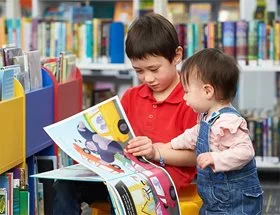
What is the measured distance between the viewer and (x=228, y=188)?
2.24 m

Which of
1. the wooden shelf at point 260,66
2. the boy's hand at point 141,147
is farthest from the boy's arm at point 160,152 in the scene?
the wooden shelf at point 260,66

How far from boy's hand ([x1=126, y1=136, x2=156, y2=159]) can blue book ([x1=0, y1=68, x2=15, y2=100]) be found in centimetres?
44

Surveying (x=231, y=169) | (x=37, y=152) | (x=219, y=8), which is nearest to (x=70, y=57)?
(x=37, y=152)

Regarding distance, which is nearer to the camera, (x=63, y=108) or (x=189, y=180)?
(x=189, y=180)

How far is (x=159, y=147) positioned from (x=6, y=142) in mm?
483

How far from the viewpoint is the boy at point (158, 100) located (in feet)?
7.70

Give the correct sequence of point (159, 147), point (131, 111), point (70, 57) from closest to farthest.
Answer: point (159, 147), point (131, 111), point (70, 57)

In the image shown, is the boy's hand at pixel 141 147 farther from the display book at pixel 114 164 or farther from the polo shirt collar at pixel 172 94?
the polo shirt collar at pixel 172 94

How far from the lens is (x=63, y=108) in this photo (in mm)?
3129

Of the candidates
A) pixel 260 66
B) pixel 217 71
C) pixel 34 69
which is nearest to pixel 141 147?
pixel 217 71

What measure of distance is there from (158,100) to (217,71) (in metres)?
0.30

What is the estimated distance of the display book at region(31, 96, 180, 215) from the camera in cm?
208

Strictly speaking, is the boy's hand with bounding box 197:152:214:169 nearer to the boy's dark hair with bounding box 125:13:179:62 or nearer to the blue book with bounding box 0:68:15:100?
the boy's dark hair with bounding box 125:13:179:62

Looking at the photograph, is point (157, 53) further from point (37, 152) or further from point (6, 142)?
point (37, 152)
